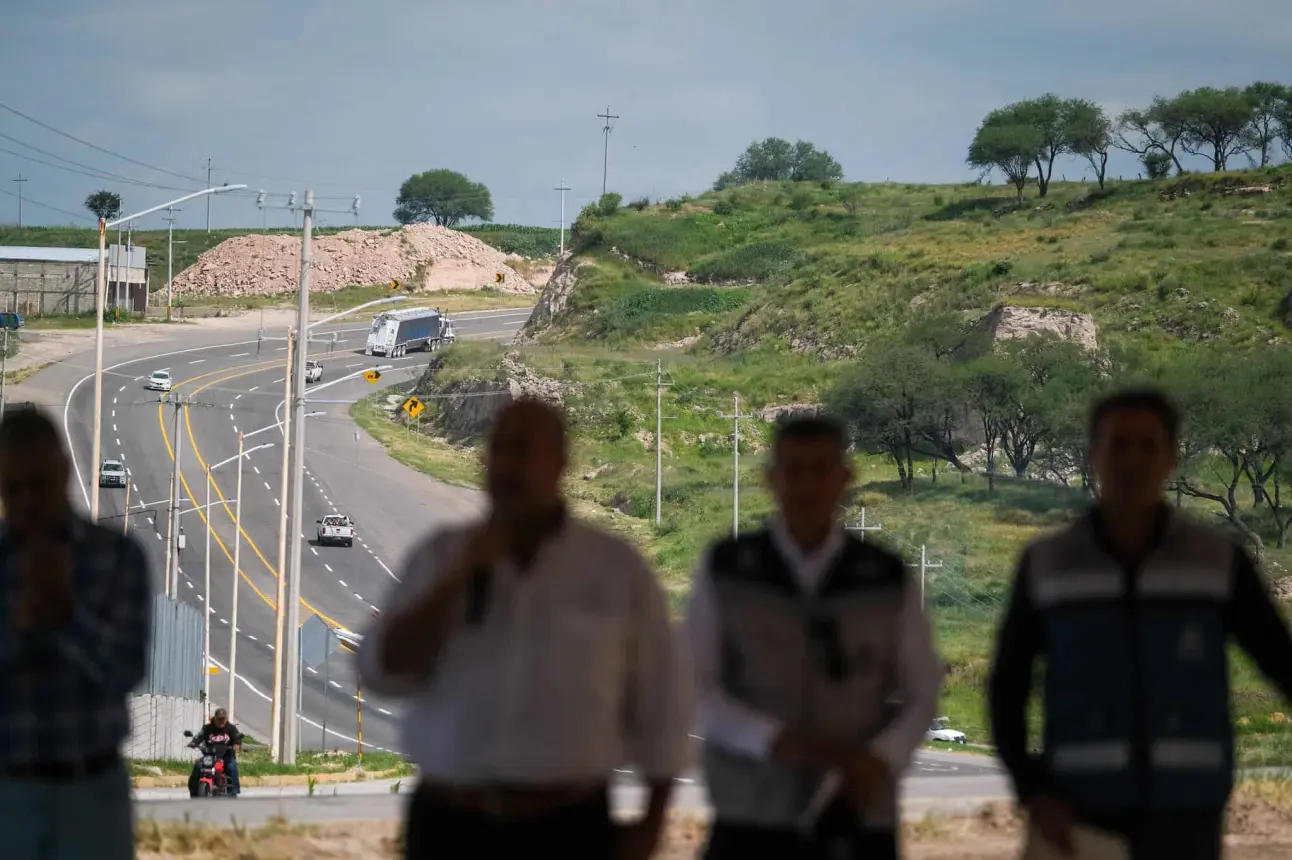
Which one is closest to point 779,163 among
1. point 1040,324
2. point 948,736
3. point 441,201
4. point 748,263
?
point 441,201

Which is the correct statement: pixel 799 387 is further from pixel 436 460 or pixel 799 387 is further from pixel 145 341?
pixel 145 341

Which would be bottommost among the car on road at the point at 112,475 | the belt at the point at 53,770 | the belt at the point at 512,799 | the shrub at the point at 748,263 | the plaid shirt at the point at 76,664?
the car on road at the point at 112,475

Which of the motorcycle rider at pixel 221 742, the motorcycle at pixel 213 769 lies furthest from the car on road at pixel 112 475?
the motorcycle at pixel 213 769

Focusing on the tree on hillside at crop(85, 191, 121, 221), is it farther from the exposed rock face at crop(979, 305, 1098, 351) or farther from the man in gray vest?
the man in gray vest

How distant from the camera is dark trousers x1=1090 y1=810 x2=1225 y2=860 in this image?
381cm

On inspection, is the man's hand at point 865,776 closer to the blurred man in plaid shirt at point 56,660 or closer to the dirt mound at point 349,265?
the blurred man in plaid shirt at point 56,660

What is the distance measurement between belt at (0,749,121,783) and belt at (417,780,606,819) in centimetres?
100

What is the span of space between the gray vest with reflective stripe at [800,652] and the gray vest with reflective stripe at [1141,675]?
1.40ft

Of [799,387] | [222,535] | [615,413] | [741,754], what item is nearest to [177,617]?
[741,754]

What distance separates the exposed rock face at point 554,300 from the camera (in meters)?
93.5

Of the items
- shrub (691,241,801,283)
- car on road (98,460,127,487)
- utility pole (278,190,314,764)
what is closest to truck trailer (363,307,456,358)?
shrub (691,241,801,283)

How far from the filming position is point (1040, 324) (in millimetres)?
65750

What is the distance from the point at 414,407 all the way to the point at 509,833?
59.0 m

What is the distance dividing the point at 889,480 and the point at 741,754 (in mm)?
49797
